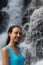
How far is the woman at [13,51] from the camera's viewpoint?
854mm

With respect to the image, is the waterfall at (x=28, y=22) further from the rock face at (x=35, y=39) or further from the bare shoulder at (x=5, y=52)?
the bare shoulder at (x=5, y=52)

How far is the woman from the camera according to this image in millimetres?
854

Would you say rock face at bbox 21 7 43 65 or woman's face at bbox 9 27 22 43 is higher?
rock face at bbox 21 7 43 65

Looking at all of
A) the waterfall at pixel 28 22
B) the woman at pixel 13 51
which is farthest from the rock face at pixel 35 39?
the woman at pixel 13 51

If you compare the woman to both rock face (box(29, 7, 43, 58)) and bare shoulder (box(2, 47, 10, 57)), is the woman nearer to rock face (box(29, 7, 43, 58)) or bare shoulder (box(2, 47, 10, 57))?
bare shoulder (box(2, 47, 10, 57))

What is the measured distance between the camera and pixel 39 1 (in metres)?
2.82

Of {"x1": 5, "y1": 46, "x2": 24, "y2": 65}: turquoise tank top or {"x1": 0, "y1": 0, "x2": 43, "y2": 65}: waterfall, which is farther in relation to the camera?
{"x1": 0, "y1": 0, "x2": 43, "y2": 65}: waterfall

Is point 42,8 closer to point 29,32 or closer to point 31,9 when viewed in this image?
point 31,9

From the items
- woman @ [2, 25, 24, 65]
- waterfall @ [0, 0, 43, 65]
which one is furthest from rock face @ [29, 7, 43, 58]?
woman @ [2, 25, 24, 65]

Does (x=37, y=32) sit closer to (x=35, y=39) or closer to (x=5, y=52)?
(x=35, y=39)

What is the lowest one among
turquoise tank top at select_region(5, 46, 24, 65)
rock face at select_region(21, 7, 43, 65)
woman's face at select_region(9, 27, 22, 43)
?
turquoise tank top at select_region(5, 46, 24, 65)

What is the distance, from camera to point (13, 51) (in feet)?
2.89

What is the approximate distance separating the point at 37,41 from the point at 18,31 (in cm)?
183

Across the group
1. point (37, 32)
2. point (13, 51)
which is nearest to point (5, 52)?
point (13, 51)
